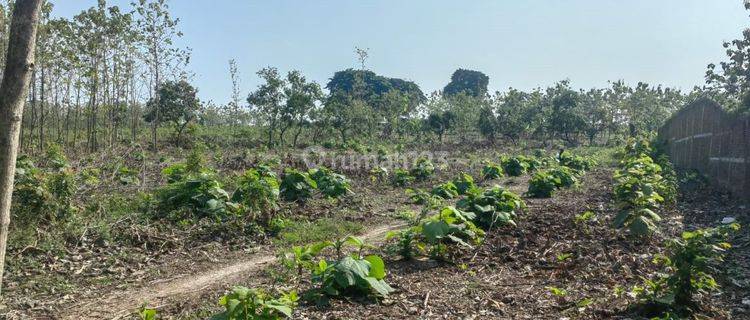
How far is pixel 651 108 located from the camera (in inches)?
1769

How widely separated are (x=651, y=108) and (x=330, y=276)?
45.4 m

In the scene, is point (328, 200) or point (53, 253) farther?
point (328, 200)

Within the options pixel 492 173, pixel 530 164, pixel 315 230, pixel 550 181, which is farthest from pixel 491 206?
pixel 530 164

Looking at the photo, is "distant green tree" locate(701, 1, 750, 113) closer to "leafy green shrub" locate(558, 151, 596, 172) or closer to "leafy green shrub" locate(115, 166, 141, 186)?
"leafy green shrub" locate(558, 151, 596, 172)

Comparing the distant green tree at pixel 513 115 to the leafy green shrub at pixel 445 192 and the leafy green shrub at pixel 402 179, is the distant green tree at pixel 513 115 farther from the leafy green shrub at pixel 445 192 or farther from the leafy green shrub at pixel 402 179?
the leafy green shrub at pixel 445 192

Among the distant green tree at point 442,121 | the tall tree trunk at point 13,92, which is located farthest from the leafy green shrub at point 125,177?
the distant green tree at point 442,121

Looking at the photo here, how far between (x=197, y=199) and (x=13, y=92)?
6.11 m

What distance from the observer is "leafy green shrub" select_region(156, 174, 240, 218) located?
29.1ft

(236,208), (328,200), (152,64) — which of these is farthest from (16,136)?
(152,64)

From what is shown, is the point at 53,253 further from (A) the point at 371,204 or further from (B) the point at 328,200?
(A) the point at 371,204

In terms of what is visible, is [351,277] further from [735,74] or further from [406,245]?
[735,74]

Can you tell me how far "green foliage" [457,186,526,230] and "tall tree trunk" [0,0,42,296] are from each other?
17.8 ft

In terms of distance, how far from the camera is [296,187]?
10773mm

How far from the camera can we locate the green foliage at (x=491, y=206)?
7.61 meters
